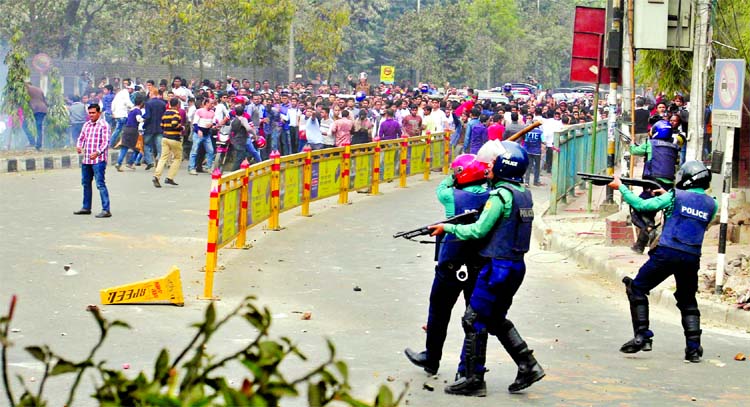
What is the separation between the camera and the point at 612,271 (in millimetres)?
13266

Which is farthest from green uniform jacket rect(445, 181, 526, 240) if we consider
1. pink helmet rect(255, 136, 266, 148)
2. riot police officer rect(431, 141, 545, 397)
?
pink helmet rect(255, 136, 266, 148)

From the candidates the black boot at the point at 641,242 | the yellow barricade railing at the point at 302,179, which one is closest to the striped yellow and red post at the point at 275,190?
the yellow barricade railing at the point at 302,179

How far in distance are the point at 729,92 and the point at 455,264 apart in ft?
15.1

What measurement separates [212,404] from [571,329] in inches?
319

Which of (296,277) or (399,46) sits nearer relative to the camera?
(296,277)

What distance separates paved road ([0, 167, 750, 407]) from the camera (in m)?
8.22

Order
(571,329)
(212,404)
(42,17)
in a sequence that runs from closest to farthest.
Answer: (212,404)
(571,329)
(42,17)

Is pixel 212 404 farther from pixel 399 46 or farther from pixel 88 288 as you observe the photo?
pixel 399 46

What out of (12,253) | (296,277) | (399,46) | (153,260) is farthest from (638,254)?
(399,46)

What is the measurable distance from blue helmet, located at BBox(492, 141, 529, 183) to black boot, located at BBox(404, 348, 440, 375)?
135 cm

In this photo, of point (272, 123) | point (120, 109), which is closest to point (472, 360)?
point (120, 109)

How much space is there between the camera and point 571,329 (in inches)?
404

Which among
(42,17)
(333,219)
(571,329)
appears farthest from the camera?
(42,17)

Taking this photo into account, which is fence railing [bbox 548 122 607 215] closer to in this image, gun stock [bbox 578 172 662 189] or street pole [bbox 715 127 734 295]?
street pole [bbox 715 127 734 295]
